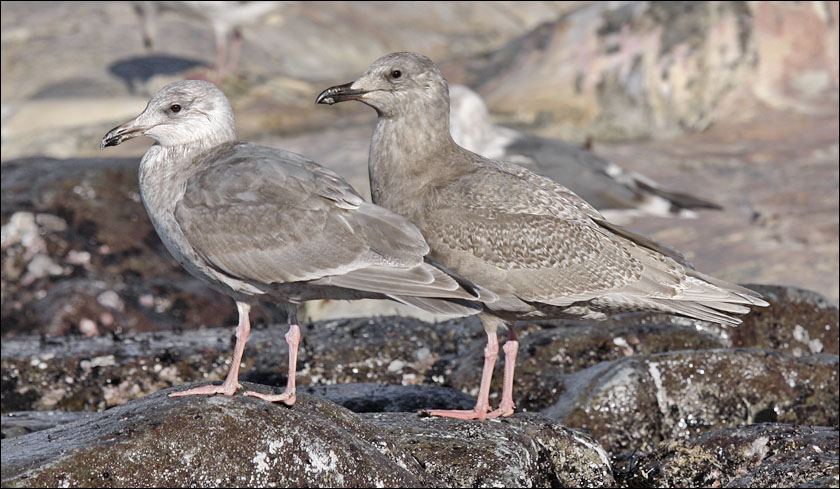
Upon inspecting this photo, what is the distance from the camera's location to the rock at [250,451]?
14.9 ft

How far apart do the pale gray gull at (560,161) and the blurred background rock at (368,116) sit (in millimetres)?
465

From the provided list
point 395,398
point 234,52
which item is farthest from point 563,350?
point 234,52

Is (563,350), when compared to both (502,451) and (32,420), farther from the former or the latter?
(32,420)

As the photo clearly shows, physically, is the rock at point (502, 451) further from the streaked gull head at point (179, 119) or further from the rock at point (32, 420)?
the rock at point (32, 420)

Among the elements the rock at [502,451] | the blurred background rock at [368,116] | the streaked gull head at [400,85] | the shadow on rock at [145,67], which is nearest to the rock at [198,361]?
the blurred background rock at [368,116]

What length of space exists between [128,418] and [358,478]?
3.39 ft

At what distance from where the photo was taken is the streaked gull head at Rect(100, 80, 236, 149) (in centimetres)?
556

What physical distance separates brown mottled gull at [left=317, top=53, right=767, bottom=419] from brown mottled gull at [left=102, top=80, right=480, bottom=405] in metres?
0.68

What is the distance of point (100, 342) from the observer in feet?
27.4

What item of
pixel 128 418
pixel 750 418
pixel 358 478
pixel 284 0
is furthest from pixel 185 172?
pixel 284 0

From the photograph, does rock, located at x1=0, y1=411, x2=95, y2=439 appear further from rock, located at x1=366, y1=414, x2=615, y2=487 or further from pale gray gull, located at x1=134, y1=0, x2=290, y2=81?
pale gray gull, located at x1=134, y1=0, x2=290, y2=81

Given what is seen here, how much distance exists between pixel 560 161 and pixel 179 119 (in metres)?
6.16

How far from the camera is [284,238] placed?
5254mm

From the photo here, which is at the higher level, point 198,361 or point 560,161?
point 560,161
